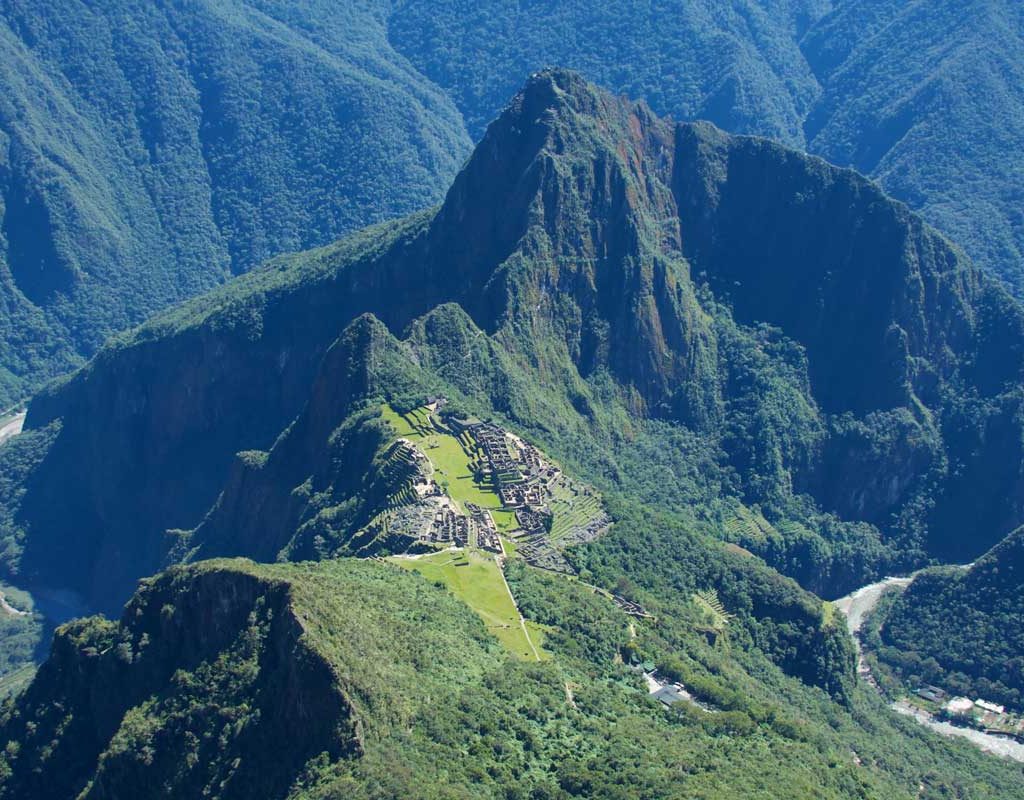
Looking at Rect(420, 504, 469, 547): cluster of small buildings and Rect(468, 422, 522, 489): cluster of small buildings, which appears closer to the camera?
Rect(420, 504, 469, 547): cluster of small buildings

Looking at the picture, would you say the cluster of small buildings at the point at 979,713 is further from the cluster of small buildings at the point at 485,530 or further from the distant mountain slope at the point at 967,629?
the cluster of small buildings at the point at 485,530

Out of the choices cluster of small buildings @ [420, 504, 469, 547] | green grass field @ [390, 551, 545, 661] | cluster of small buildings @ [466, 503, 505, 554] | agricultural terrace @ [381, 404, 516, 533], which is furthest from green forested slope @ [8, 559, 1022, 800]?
agricultural terrace @ [381, 404, 516, 533]

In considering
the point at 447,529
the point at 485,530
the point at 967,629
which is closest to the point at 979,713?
the point at 967,629

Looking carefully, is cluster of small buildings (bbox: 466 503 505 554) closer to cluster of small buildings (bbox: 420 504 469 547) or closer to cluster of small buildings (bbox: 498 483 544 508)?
cluster of small buildings (bbox: 420 504 469 547)

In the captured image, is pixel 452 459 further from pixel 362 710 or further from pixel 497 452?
pixel 362 710

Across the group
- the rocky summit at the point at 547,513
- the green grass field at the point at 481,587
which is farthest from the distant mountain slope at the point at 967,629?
the green grass field at the point at 481,587

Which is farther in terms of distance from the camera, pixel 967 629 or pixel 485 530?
pixel 967 629

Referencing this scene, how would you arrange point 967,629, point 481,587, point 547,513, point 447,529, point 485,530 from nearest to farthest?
point 481,587, point 447,529, point 485,530, point 547,513, point 967,629
